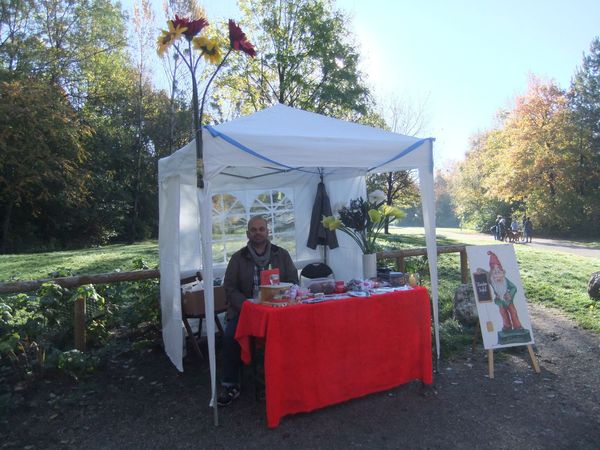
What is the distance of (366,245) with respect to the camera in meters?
4.16

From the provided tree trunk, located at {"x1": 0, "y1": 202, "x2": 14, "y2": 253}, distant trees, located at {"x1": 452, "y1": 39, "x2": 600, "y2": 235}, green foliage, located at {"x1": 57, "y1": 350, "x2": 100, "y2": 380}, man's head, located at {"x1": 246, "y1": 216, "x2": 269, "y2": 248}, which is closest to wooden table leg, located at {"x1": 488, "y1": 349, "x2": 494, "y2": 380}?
man's head, located at {"x1": 246, "y1": 216, "x2": 269, "y2": 248}

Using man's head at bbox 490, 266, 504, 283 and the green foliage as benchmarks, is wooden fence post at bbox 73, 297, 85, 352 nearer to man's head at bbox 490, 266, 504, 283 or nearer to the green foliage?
the green foliage

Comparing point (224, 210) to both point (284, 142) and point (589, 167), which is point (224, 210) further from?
point (589, 167)

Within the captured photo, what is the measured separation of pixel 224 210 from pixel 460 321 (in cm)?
337

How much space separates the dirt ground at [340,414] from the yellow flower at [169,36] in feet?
8.89

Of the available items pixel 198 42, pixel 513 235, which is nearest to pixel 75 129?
pixel 198 42

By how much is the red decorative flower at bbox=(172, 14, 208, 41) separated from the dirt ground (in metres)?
2.81

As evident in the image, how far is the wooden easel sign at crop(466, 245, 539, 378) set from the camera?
3.84m

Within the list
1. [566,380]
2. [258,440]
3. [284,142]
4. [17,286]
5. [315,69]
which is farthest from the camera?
[315,69]

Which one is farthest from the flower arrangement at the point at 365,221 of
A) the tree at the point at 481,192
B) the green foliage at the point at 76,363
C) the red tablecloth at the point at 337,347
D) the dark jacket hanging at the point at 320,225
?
the tree at the point at 481,192

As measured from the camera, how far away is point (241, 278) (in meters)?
3.57

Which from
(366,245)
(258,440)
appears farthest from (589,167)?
(258,440)

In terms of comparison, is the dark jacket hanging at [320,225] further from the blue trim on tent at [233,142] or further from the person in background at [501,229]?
the person in background at [501,229]

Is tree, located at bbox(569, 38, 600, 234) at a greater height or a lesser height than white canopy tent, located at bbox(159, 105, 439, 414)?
greater
